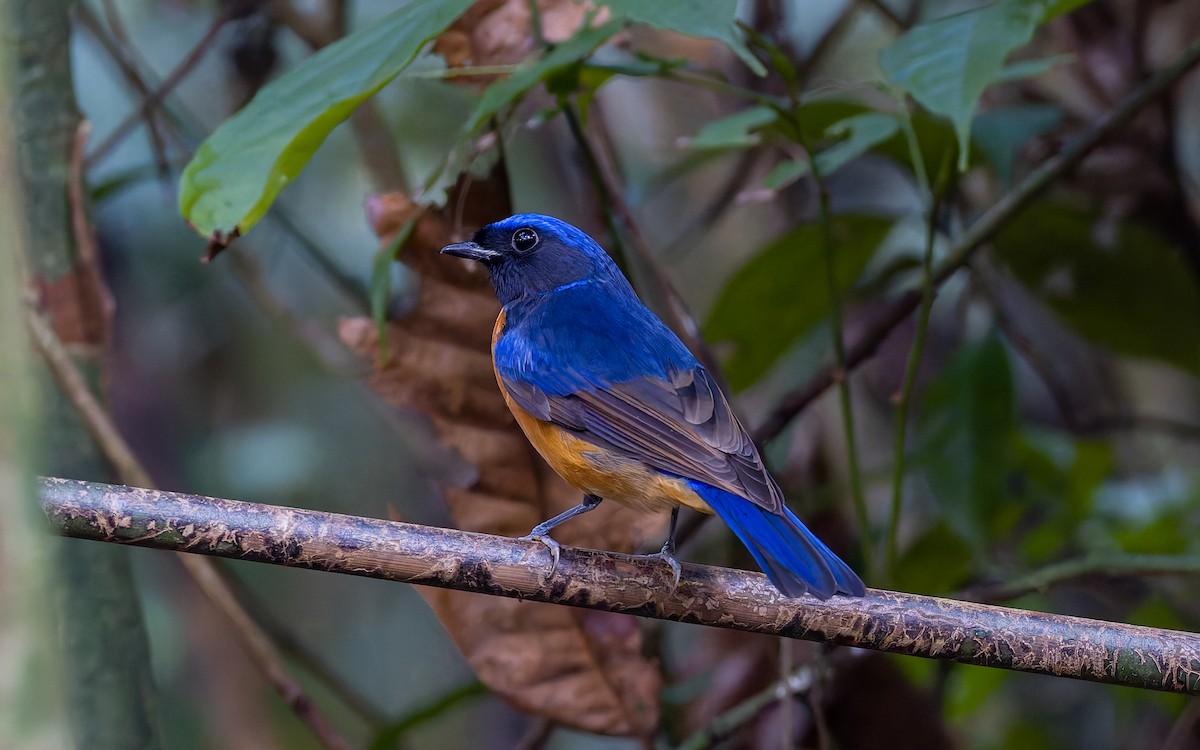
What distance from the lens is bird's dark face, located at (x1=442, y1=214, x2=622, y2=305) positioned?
263cm

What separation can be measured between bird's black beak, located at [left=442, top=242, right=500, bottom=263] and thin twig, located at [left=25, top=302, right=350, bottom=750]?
2.85ft

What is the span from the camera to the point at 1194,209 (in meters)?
3.84

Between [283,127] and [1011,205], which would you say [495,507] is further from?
[1011,205]

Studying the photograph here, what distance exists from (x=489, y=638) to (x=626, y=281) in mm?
971

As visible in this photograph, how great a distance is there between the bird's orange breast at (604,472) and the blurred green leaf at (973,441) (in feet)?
3.71

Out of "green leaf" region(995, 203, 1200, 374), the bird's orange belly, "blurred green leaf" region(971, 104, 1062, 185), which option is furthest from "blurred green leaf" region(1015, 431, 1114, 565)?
the bird's orange belly

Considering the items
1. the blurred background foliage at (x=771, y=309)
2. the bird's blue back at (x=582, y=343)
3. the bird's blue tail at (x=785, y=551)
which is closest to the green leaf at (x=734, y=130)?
the blurred background foliage at (x=771, y=309)

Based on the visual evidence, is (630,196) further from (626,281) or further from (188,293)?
(188,293)

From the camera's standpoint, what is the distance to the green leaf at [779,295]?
311 cm

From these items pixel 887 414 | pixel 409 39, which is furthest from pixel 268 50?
pixel 887 414

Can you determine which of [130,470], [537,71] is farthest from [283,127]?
[130,470]

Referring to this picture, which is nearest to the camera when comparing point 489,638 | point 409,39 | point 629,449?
point 409,39

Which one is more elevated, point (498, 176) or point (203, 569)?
point (498, 176)

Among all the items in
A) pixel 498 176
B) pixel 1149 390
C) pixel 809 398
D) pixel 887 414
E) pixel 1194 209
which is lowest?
pixel 1149 390
